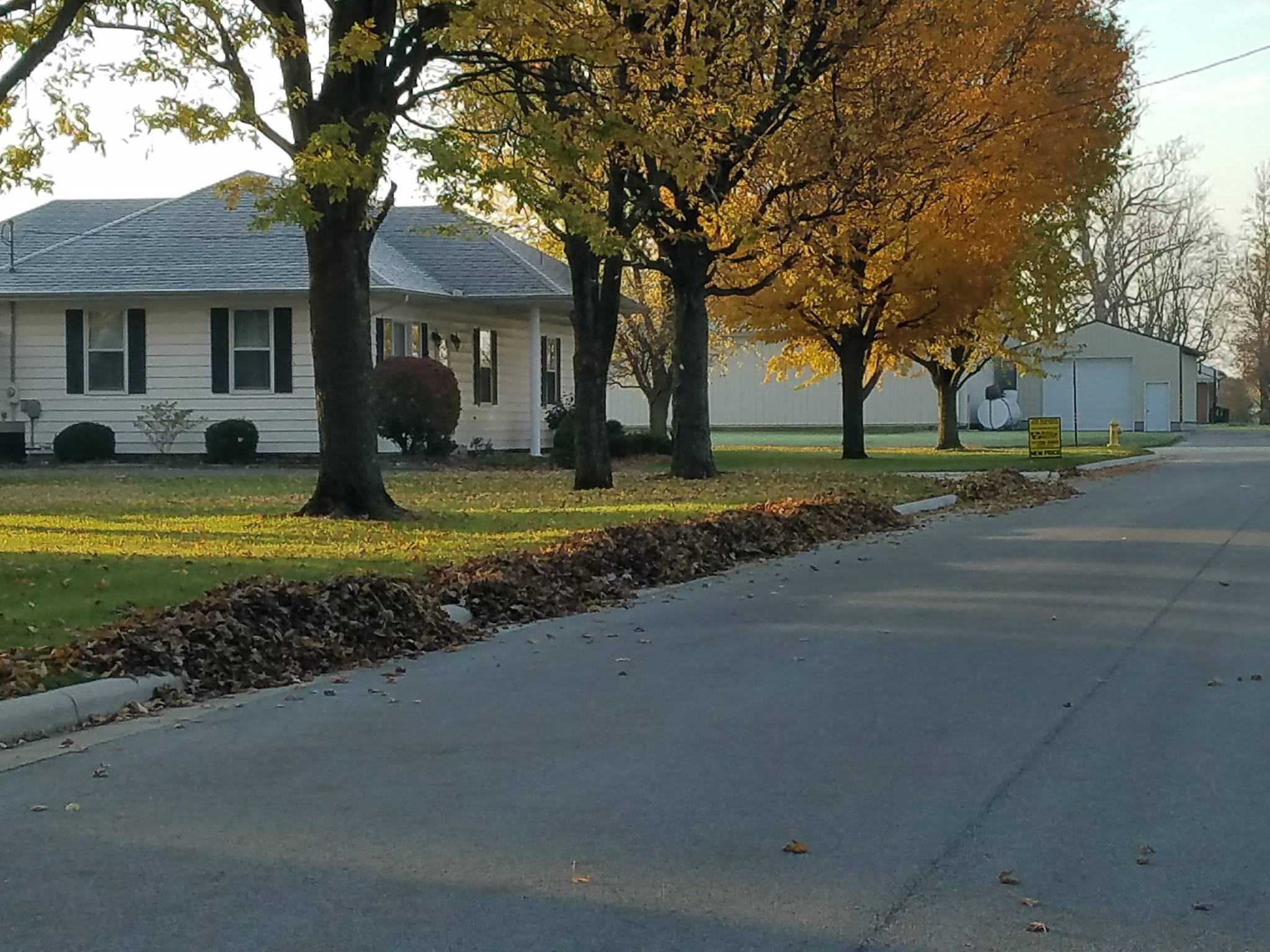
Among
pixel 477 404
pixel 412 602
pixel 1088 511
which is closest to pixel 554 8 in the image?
pixel 412 602

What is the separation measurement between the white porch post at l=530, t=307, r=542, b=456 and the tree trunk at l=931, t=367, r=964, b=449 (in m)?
13.8

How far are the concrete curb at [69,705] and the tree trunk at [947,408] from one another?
122 feet

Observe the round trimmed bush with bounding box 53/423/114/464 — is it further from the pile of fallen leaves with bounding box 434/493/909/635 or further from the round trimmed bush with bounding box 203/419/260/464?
the pile of fallen leaves with bounding box 434/493/909/635

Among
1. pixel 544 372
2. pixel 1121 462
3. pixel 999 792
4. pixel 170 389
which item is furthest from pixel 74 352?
pixel 999 792

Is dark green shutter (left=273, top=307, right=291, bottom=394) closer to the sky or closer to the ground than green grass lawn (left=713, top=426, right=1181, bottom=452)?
closer to the sky

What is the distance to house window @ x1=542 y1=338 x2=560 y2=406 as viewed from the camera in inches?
1528

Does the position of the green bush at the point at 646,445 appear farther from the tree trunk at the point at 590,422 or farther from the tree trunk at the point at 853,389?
the tree trunk at the point at 590,422

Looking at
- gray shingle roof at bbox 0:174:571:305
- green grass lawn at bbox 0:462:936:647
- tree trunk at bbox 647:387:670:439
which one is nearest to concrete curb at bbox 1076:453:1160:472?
green grass lawn at bbox 0:462:936:647

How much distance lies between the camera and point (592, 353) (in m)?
24.8

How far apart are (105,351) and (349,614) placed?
74.5 ft

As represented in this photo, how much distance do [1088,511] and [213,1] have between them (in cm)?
1365

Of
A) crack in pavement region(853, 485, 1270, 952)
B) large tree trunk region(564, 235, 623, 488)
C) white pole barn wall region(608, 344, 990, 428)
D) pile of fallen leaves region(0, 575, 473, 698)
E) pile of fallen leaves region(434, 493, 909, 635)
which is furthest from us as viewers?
white pole barn wall region(608, 344, 990, 428)

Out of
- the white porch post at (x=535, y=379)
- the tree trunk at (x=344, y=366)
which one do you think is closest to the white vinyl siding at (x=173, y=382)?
the white porch post at (x=535, y=379)

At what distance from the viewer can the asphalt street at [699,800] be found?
5.32m
